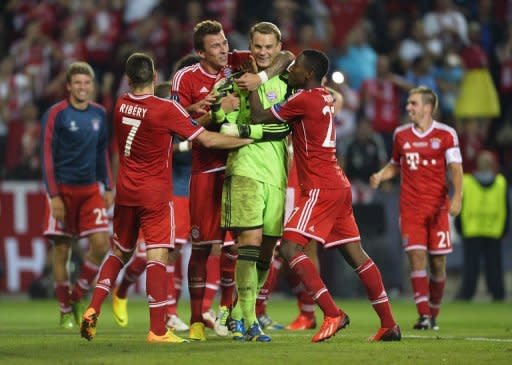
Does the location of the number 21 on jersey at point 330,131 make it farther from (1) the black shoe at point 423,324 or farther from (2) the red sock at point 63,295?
(2) the red sock at point 63,295

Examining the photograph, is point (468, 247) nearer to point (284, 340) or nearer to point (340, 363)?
point (284, 340)

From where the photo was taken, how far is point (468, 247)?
18.9 m

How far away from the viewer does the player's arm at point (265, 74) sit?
10352 millimetres

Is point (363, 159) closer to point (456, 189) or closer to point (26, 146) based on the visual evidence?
point (26, 146)

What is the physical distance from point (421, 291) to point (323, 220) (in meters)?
3.14

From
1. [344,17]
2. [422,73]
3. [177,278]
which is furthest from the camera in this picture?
[344,17]

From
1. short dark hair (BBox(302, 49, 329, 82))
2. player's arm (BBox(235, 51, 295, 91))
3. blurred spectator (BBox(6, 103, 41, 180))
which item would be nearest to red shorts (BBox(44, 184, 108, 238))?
player's arm (BBox(235, 51, 295, 91))

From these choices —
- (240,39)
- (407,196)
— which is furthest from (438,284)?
(240,39)

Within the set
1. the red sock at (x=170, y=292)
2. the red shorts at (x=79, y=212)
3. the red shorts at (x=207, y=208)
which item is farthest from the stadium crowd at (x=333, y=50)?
the red shorts at (x=207, y=208)

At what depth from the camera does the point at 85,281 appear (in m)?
12.8

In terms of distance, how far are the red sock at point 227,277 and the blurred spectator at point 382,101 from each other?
374 inches

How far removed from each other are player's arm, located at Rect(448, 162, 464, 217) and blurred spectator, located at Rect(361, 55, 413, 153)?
7.45m

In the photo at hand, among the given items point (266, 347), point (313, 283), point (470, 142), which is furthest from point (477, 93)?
point (266, 347)

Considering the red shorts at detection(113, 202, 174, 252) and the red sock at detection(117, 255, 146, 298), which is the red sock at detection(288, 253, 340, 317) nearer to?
the red shorts at detection(113, 202, 174, 252)
